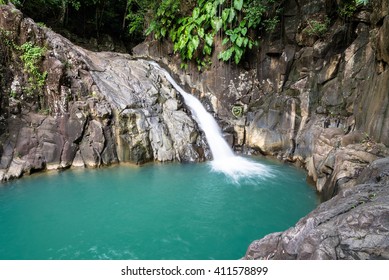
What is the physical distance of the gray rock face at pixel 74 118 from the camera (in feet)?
25.8

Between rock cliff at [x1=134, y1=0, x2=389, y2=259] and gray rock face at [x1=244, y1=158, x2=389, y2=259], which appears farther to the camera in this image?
rock cliff at [x1=134, y1=0, x2=389, y2=259]

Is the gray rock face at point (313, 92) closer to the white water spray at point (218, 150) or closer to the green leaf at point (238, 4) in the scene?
the white water spray at point (218, 150)

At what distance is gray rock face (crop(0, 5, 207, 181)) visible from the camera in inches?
309

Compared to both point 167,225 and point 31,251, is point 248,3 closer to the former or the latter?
point 167,225

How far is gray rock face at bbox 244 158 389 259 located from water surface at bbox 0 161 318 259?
1.83 metres

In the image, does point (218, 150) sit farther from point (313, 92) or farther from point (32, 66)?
point (32, 66)

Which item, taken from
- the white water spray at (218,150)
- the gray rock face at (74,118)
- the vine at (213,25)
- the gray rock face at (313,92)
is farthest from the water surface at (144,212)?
the vine at (213,25)

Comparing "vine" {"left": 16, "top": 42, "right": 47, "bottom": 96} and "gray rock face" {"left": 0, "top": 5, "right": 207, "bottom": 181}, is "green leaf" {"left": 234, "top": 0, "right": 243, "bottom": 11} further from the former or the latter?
"vine" {"left": 16, "top": 42, "right": 47, "bottom": 96}

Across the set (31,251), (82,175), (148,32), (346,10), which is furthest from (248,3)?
(31,251)

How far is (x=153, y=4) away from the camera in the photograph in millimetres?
12742

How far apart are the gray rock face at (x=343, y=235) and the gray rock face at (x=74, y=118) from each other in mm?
6198

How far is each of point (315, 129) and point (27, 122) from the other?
864cm

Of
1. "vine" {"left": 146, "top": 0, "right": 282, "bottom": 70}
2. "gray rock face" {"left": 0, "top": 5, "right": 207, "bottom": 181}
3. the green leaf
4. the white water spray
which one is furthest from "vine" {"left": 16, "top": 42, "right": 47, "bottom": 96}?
the green leaf

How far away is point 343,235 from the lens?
2490mm
